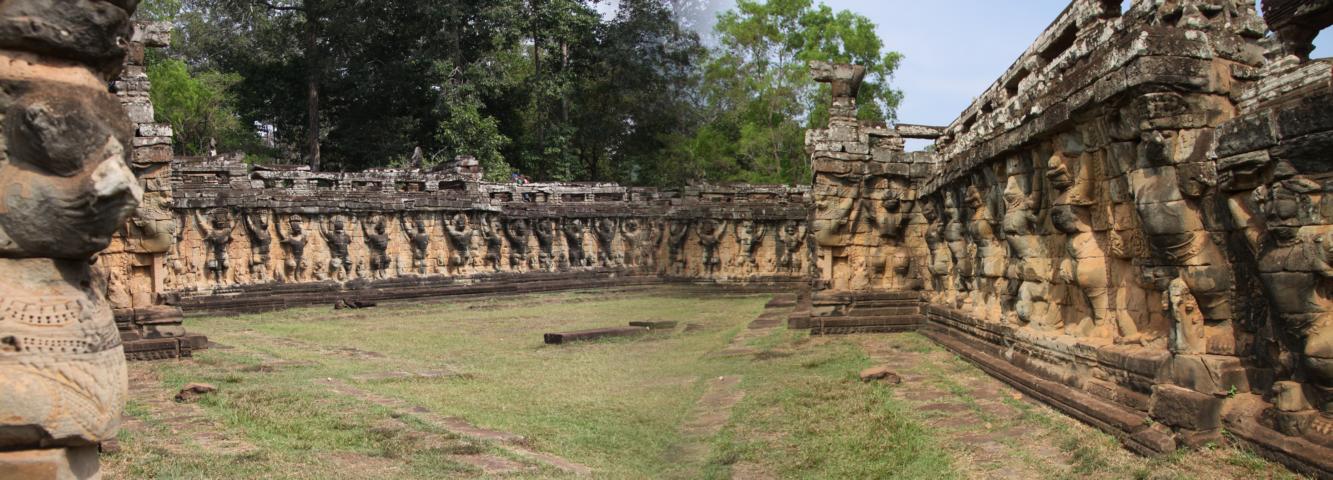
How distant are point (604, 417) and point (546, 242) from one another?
1594 cm

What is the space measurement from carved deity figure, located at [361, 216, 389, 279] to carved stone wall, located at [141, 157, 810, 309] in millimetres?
24

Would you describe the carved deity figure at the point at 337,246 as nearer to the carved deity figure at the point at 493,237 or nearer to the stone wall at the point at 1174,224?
the carved deity figure at the point at 493,237

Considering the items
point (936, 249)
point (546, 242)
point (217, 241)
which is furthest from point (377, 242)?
point (936, 249)

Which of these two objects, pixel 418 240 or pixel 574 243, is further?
pixel 574 243

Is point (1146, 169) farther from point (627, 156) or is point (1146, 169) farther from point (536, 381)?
point (627, 156)

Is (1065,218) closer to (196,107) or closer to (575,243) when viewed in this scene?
(575,243)

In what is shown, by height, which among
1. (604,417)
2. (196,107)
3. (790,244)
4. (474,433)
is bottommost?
(604,417)

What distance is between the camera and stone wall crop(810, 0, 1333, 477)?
4297mm

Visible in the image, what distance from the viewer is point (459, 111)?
25500mm

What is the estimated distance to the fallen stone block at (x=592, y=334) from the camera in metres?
12.2

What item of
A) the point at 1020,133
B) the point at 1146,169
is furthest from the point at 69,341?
the point at 1020,133

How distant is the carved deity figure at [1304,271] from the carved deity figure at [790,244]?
18517mm

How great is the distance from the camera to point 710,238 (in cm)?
2247

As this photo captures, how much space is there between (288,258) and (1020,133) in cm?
1559
